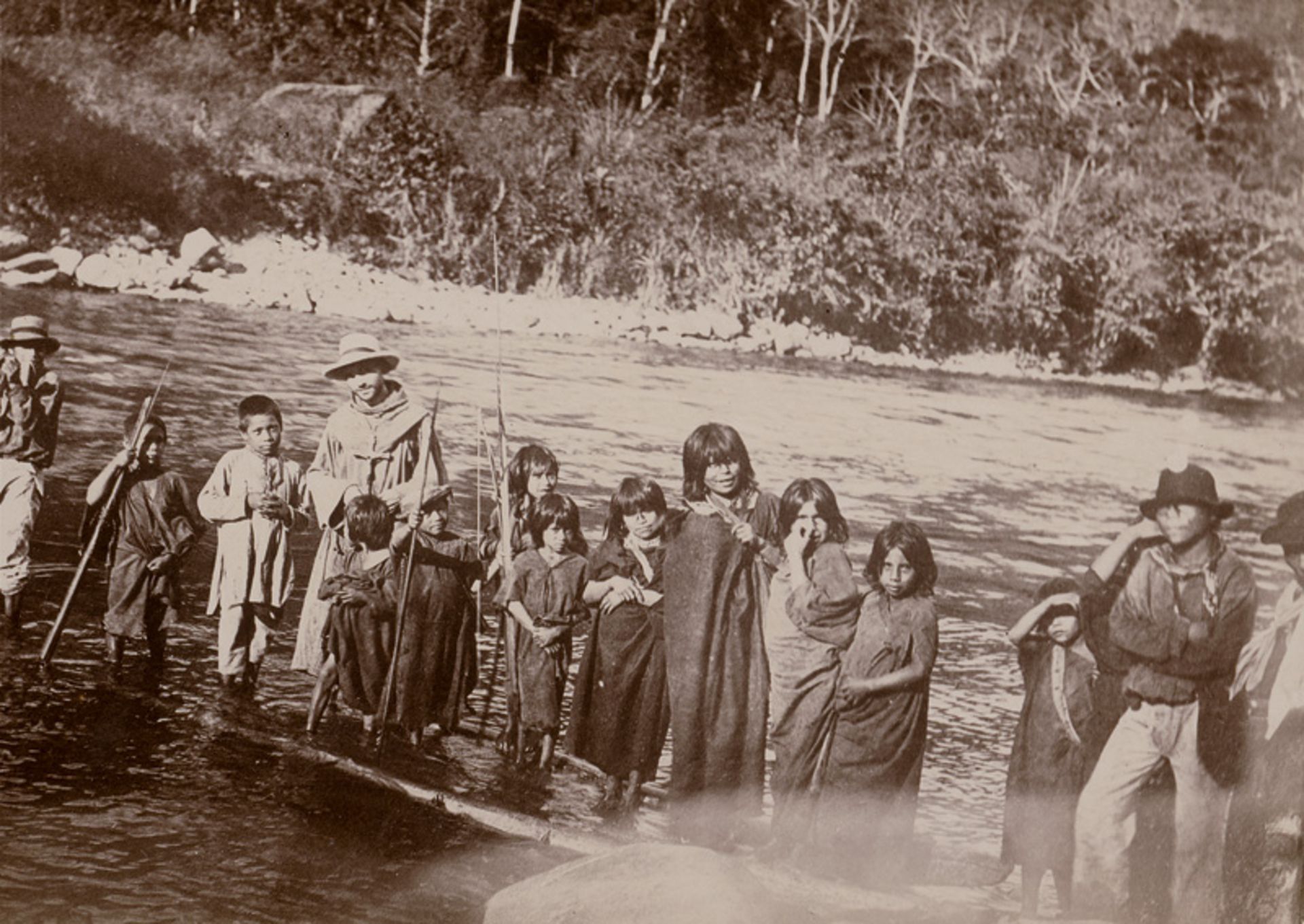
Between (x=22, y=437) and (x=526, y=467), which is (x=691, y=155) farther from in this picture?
(x=22, y=437)

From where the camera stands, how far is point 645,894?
2.66 metres

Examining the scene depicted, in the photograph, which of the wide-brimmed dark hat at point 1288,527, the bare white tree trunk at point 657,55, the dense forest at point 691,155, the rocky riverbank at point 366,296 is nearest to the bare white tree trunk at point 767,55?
the dense forest at point 691,155

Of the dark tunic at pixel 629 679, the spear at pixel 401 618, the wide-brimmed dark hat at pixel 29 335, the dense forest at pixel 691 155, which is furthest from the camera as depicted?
the wide-brimmed dark hat at pixel 29 335

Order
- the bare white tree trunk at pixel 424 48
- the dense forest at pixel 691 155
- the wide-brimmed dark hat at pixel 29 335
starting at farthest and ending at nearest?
the bare white tree trunk at pixel 424 48, the wide-brimmed dark hat at pixel 29 335, the dense forest at pixel 691 155

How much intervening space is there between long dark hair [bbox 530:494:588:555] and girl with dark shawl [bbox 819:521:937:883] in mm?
707

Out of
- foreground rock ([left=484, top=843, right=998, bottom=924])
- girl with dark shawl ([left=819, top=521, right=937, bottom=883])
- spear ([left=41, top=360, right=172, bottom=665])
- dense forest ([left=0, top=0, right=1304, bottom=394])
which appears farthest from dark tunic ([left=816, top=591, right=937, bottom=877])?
spear ([left=41, top=360, right=172, bottom=665])

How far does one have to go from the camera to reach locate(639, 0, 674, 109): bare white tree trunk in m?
3.61

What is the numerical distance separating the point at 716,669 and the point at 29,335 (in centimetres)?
207

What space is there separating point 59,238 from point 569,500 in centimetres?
172

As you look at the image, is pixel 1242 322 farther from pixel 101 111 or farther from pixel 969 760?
pixel 101 111

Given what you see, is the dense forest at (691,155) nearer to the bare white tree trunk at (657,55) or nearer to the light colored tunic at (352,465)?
the bare white tree trunk at (657,55)

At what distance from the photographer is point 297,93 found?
3.75 metres

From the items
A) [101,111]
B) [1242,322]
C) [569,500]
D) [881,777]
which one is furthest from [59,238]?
[1242,322]

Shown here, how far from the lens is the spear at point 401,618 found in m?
3.27
